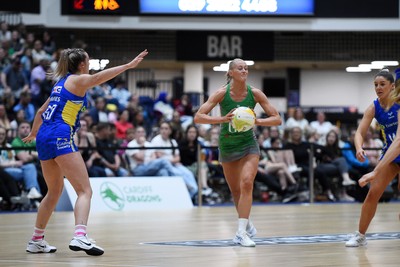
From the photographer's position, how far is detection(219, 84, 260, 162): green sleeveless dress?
10.8 meters

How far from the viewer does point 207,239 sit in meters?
11.2

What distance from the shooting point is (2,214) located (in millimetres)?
16562

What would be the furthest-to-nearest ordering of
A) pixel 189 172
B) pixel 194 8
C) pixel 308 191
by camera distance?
pixel 194 8, pixel 308 191, pixel 189 172

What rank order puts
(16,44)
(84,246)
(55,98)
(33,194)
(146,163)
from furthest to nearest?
(16,44)
(146,163)
(33,194)
(55,98)
(84,246)

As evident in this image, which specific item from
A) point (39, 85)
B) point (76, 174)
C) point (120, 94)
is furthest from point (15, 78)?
point (76, 174)

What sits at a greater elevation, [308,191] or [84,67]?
[84,67]

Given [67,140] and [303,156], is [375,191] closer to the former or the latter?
[67,140]

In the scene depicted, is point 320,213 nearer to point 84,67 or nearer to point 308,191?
point 308,191

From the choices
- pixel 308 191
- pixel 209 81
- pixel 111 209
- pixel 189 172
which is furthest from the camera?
pixel 209 81

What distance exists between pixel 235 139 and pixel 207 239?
1.27m

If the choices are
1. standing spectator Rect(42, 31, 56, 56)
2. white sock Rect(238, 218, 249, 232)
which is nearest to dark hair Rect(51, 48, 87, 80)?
white sock Rect(238, 218, 249, 232)

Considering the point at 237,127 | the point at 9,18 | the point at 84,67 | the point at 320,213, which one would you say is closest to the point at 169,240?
the point at 237,127

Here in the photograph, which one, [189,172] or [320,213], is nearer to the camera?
[320,213]

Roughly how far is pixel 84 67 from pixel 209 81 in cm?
2986
